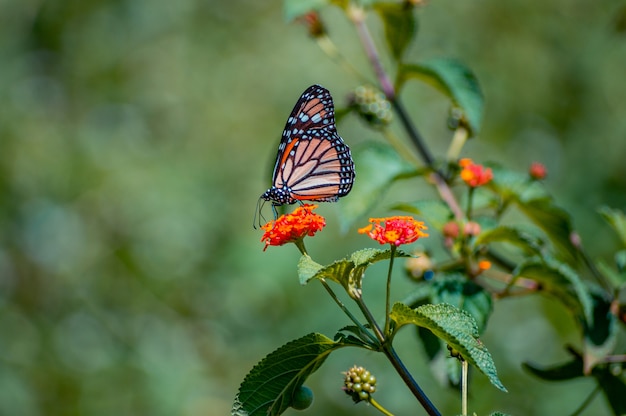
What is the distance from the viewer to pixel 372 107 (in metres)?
2.17

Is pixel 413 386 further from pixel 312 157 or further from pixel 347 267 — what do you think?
pixel 312 157

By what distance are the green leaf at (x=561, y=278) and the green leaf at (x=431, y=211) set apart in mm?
251

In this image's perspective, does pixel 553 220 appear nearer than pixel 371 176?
Yes

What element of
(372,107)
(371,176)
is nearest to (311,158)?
(372,107)

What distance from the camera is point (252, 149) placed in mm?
5371

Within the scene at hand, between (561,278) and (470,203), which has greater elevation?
(470,203)

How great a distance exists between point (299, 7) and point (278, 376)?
1216mm

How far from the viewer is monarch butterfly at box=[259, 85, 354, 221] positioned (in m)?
2.06

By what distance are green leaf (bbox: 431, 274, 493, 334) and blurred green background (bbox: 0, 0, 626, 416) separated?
1974 mm

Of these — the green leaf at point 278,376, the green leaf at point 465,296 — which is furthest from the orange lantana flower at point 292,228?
the green leaf at point 465,296

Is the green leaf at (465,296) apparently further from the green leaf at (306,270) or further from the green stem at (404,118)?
the green leaf at (306,270)

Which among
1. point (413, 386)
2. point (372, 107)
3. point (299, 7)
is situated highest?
point (299, 7)

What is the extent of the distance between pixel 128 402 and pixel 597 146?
3.57 metres

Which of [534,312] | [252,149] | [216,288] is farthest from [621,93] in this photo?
[216,288]
